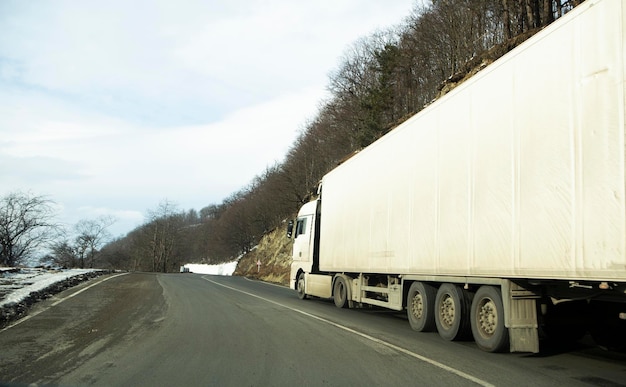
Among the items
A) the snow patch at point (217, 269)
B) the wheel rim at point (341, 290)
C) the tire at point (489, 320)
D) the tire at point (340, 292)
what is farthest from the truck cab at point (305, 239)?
the snow patch at point (217, 269)

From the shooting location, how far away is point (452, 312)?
920cm

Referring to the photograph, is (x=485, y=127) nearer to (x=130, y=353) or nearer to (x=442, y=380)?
(x=442, y=380)

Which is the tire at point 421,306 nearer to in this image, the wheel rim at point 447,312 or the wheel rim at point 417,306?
the wheel rim at point 417,306

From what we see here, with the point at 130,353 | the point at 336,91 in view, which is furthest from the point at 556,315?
the point at 336,91

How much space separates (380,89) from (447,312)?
34.2m

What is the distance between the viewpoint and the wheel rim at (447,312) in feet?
30.1

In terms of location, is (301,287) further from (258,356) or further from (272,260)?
(272,260)

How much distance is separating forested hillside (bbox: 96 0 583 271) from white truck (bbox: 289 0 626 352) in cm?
1685

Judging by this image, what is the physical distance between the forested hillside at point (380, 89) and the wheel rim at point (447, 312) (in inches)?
717

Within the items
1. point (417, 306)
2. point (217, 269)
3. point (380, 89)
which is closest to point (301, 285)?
point (417, 306)

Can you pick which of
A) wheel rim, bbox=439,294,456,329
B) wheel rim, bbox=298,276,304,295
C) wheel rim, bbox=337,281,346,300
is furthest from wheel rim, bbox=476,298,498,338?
wheel rim, bbox=298,276,304,295

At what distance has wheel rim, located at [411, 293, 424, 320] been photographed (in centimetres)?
1029

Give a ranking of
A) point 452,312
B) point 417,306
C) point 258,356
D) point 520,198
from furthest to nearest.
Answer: point 417,306 → point 452,312 → point 258,356 → point 520,198

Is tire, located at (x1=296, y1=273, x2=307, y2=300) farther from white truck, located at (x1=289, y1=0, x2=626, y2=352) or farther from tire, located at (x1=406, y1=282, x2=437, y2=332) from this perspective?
tire, located at (x1=406, y1=282, x2=437, y2=332)
